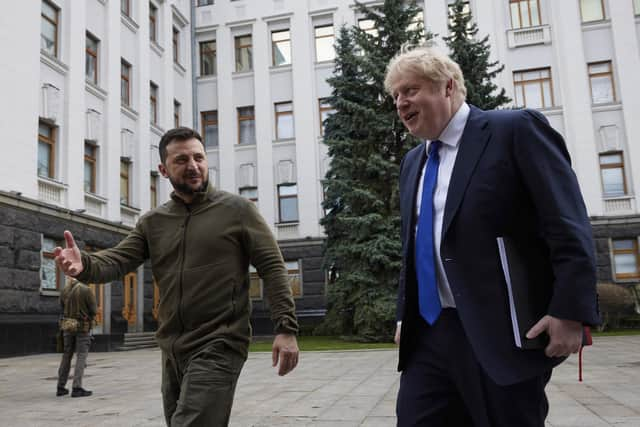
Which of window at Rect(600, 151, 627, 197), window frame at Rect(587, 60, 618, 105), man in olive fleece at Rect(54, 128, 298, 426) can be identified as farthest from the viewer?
window frame at Rect(587, 60, 618, 105)

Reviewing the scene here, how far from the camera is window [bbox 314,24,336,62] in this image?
94.1 ft

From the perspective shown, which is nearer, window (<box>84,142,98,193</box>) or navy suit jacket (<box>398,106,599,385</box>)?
navy suit jacket (<box>398,106,599,385</box>)

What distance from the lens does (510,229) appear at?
7.52 feet

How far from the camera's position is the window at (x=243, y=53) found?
97.6 ft

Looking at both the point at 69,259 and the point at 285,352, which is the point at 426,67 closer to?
the point at 285,352

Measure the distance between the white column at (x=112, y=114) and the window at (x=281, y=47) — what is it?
8.21 metres

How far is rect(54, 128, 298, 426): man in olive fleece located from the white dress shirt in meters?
0.97

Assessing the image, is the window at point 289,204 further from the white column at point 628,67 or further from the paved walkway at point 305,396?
the paved walkway at point 305,396

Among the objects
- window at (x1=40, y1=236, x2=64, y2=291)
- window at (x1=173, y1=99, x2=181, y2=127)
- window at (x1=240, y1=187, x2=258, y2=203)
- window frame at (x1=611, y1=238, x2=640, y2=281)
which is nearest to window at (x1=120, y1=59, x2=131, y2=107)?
window at (x1=173, y1=99, x2=181, y2=127)

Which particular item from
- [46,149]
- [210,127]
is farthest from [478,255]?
[210,127]

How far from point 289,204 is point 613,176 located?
1350 centimetres

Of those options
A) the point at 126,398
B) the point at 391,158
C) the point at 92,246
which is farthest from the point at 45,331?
the point at 391,158

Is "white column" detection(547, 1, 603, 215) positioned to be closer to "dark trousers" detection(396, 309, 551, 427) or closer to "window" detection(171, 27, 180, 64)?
"window" detection(171, 27, 180, 64)

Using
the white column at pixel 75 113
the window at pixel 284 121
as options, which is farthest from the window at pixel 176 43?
the white column at pixel 75 113
